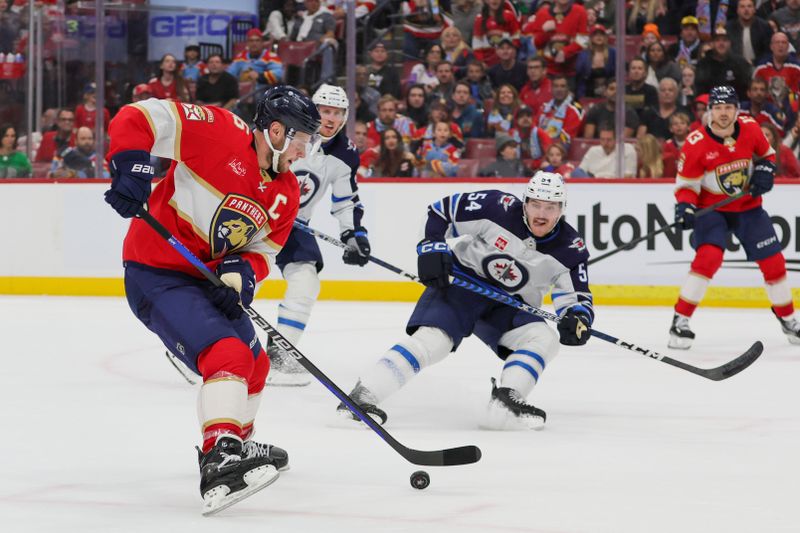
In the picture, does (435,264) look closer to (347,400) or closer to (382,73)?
(347,400)

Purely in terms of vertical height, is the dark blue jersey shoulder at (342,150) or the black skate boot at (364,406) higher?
the dark blue jersey shoulder at (342,150)

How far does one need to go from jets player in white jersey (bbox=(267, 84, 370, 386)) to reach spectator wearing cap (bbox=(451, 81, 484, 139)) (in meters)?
2.86

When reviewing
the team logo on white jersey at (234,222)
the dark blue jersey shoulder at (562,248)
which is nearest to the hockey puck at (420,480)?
the team logo on white jersey at (234,222)

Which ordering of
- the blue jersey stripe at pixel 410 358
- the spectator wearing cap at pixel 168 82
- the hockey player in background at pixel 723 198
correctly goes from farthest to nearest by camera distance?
the spectator wearing cap at pixel 168 82
the hockey player in background at pixel 723 198
the blue jersey stripe at pixel 410 358

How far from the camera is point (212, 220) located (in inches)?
118

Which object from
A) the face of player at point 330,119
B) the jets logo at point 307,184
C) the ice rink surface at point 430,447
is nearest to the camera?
the ice rink surface at point 430,447

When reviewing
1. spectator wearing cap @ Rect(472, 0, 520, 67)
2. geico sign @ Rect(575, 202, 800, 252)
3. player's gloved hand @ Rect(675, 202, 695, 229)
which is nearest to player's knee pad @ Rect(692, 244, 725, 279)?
player's gloved hand @ Rect(675, 202, 695, 229)

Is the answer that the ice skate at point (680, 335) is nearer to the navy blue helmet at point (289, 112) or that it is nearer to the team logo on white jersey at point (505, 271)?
the team logo on white jersey at point (505, 271)

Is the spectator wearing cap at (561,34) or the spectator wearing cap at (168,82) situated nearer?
the spectator wearing cap at (561,34)

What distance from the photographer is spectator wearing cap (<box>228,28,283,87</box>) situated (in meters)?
8.38

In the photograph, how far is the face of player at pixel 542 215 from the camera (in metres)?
3.95

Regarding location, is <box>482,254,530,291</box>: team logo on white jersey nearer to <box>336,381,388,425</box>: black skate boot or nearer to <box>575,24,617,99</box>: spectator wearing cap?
<box>336,381,388,425</box>: black skate boot

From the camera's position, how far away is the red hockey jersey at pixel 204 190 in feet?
9.72

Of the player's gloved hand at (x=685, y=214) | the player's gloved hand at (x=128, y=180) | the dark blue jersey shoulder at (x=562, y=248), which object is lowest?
the player's gloved hand at (x=685, y=214)
